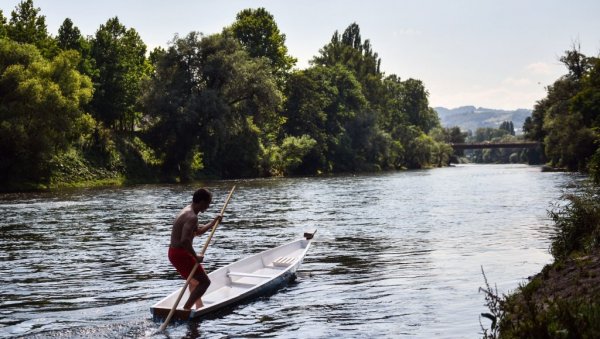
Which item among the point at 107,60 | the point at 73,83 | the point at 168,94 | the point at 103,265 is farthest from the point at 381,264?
the point at 107,60

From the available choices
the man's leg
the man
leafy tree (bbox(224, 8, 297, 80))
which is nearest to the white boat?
the man's leg

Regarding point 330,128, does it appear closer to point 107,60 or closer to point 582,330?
point 107,60

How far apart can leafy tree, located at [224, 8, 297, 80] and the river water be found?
56495 mm

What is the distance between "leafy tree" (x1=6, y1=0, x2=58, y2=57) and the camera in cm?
6462

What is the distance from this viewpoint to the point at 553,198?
37094 millimetres

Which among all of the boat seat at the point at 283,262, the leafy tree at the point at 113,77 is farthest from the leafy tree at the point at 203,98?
the boat seat at the point at 283,262

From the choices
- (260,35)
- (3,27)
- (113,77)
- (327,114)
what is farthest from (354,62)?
(3,27)

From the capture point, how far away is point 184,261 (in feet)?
40.1

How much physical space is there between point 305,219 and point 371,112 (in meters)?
84.7

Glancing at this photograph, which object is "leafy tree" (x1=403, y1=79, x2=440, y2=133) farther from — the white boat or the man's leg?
the man's leg

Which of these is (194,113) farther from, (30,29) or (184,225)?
(184,225)

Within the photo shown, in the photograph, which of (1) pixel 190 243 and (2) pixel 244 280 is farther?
(2) pixel 244 280

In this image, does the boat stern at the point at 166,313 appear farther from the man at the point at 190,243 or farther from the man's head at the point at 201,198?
the man's head at the point at 201,198

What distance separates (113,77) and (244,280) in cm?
→ 6181
